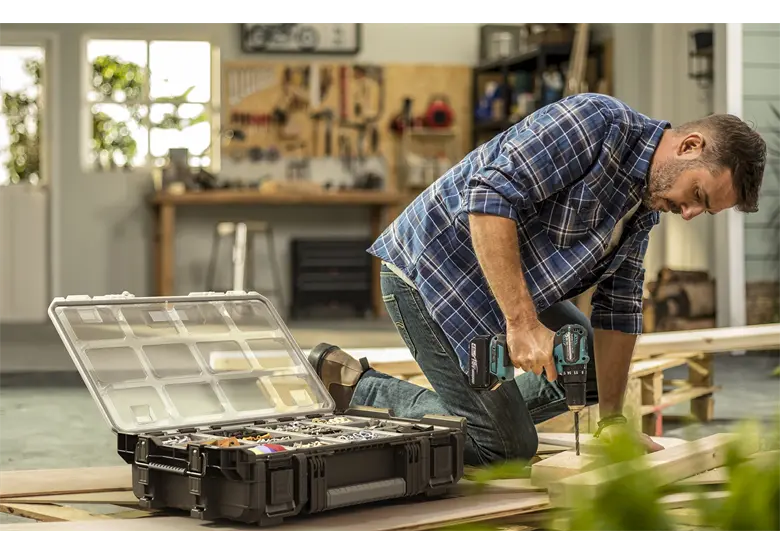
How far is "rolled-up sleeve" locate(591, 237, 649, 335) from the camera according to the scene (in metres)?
2.66

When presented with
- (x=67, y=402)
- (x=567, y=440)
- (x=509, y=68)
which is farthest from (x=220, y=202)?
(x=567, y=440)

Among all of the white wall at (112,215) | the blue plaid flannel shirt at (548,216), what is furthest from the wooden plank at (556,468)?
the white wall at (112,215)

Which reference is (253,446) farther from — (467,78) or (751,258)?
(467,78)

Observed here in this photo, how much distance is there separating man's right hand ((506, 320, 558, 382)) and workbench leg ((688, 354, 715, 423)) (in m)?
2.36

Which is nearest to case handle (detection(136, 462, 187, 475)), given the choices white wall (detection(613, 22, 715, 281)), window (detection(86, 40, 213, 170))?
white wall (detection(613, 22, 715, 281))

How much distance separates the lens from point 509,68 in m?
10.2

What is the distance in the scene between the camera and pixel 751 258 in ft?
24.0

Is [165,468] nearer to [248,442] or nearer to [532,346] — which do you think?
[248,442]

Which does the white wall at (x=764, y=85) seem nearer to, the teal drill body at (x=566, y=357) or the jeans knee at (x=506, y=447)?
the jeans knee at (x=506, y=447)

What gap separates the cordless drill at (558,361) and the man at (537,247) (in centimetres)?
3

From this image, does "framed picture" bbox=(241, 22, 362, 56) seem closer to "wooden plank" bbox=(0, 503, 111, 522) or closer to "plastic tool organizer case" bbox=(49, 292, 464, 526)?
"plastic tool organizer case" bbox=(49, 292, 464, 526)

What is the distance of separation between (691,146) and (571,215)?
1.02 ft
